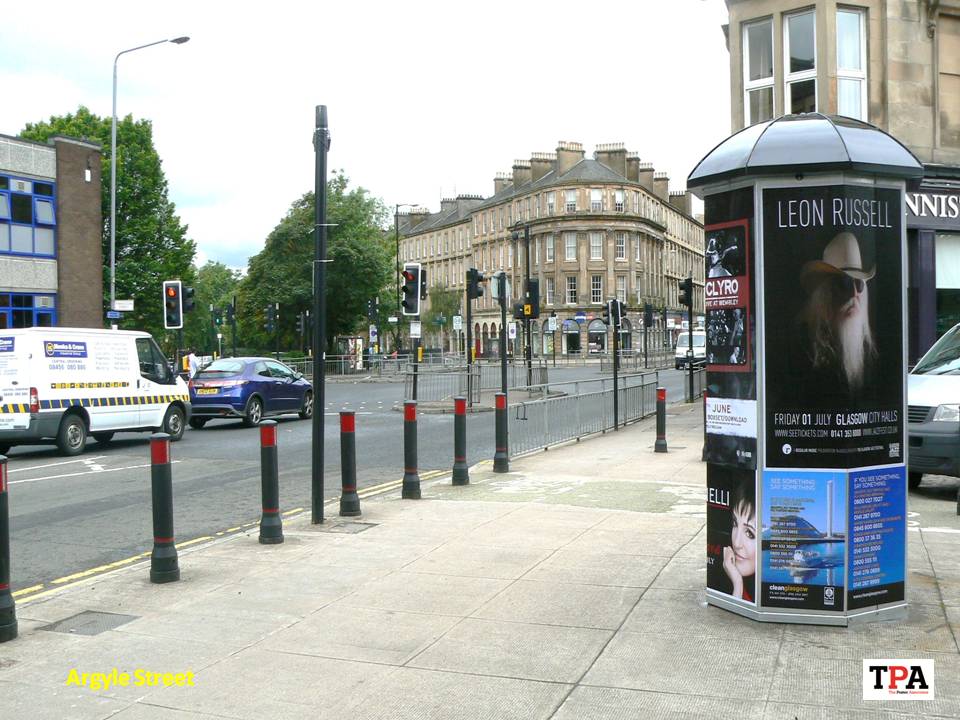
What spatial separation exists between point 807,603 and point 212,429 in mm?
18970

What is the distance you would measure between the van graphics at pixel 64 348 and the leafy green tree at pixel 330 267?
1806 inches

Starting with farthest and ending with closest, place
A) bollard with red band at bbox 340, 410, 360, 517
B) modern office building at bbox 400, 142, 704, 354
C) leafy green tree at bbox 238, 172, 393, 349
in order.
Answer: modern office building at bbox 400, 142, 704, 354 → leafy green tree at bbox 238, 172, 393, 349 → bollard with red band at bbox 340, 410, 360, 517

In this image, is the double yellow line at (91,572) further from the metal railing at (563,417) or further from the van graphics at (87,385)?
the van graphics at (87,385)

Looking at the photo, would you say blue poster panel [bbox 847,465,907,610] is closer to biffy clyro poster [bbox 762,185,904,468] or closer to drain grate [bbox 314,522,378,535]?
biffy clyro poster [bbox 762,185,904,468]

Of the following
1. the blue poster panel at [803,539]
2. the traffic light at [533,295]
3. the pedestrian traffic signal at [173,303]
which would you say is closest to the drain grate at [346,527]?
the blue poster panel at [803,539]

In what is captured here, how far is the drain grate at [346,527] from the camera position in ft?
29.1

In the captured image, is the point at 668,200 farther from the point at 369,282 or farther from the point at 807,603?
the point at 807,603

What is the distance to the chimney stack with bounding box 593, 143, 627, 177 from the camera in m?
93.1

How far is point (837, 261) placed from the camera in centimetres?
557

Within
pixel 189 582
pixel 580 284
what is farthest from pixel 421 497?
pixel 580 284

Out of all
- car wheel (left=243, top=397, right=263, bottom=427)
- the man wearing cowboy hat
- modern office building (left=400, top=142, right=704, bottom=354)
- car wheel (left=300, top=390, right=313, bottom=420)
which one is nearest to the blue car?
car wheel (left=243, top=397, right=263, bottom=427)

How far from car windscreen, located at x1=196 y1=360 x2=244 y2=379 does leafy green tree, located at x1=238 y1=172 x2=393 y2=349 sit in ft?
131

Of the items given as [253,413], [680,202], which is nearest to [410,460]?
[253,413]

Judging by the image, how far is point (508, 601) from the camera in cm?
629
